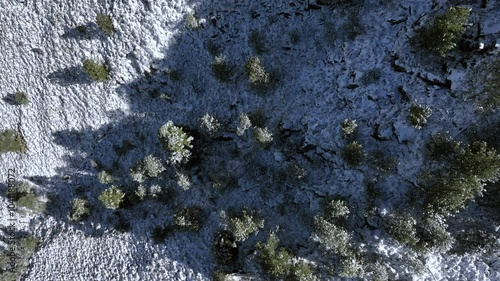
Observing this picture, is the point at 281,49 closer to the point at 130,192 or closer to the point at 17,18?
the point at 130,192

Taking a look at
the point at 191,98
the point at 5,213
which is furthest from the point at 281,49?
the point at 5,213

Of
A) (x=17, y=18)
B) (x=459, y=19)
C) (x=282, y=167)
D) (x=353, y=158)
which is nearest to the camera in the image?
(x=459, y=19)

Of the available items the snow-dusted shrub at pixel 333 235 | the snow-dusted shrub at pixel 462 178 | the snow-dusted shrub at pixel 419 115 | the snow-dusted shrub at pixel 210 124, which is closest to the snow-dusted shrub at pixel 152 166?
the snow-dusted shrub at pixel 210 124

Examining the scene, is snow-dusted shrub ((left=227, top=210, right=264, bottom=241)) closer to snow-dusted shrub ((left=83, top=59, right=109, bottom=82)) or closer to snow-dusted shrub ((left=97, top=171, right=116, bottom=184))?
snow-dusted shrub ((left=97, top=171, right=116, bottom=184))

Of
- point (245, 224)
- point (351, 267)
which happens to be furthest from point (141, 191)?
point (351, 267)

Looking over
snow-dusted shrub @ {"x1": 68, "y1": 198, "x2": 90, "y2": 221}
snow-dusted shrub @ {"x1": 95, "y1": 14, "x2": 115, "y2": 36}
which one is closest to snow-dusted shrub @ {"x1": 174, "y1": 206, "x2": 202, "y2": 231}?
snow-dusted shrub @ {"x1": 68, "y1": 198, "x2": 90, "y2": 221}

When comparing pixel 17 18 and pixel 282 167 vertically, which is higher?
pixel 17 18

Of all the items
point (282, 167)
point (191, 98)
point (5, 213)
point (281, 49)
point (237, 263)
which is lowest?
point (237, 263)

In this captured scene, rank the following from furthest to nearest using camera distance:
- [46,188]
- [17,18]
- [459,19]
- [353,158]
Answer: [46,188] < [17,18] < [353,158] < [459,19]
